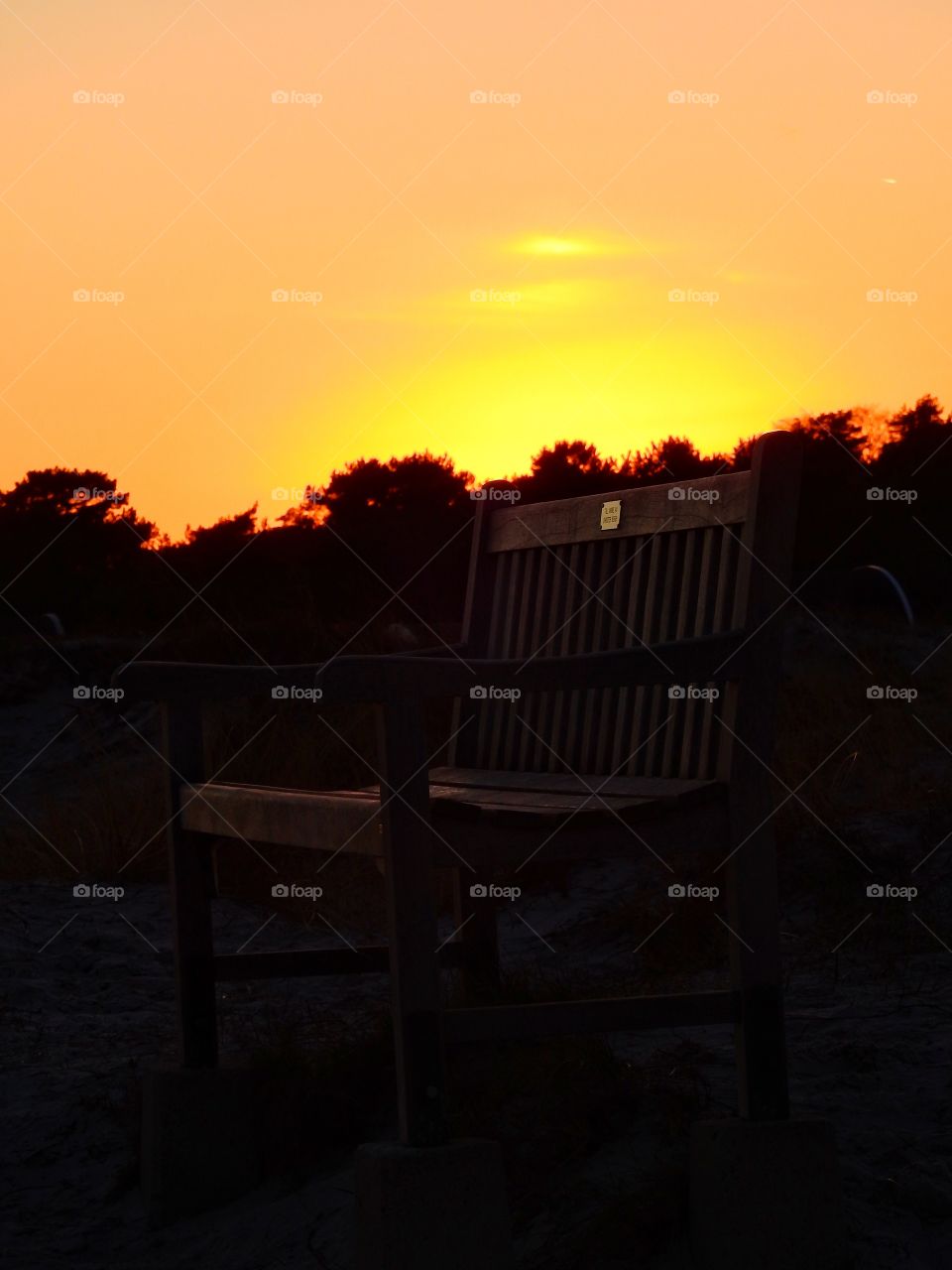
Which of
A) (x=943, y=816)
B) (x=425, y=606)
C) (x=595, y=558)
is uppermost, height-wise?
(x=425, y=606)

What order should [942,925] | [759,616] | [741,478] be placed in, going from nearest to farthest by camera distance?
[759,616], [741,478], [942,925]

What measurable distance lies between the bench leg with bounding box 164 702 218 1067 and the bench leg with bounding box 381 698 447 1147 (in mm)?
775

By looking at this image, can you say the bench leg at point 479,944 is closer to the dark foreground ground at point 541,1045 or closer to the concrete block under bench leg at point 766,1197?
the dark foreground ground at point 541,1045

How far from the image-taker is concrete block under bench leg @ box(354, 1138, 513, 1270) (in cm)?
223

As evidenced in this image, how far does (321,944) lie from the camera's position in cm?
515

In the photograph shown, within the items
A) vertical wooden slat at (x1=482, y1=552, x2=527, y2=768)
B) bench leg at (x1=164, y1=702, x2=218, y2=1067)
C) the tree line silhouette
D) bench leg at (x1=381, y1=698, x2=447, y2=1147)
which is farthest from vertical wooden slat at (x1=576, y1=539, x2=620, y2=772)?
the tree line silhouette

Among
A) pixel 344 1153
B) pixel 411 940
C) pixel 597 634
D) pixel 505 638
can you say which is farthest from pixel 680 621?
pixel 344 1153

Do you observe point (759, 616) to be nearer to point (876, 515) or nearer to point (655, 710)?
point (655, 710)

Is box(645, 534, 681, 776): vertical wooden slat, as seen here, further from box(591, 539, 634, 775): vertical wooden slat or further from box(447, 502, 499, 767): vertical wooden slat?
box(447, 502, 499, 767): vertical wooden slat

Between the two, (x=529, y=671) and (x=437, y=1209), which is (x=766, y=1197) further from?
(x=529, y=671)

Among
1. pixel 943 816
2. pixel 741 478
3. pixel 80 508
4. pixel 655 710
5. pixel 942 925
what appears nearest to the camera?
pixel 741 478

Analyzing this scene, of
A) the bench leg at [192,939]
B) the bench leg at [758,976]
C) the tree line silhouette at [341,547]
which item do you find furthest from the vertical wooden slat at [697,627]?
the tree line silhouette at [341,547]

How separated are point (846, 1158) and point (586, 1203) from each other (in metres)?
0.47

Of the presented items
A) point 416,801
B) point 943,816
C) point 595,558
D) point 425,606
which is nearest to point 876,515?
point 425,606
